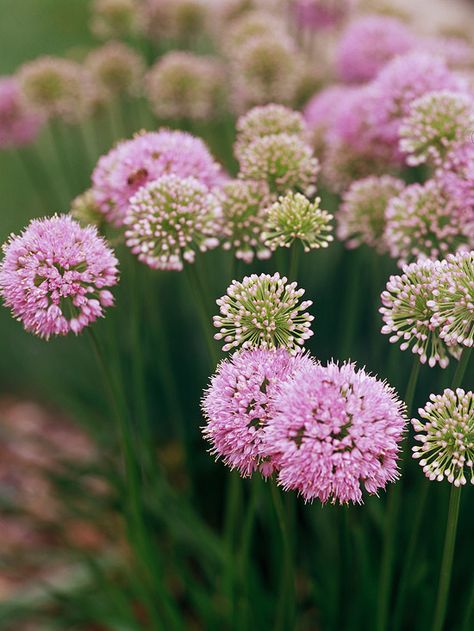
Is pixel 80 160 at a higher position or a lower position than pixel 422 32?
lower

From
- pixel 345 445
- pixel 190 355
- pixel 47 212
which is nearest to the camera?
pixel 345 445

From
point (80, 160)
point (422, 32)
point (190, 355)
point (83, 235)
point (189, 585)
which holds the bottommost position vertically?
point (189, 585)

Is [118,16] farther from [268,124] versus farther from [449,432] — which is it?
[449,432]

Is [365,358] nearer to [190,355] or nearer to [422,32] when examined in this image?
[190,355]

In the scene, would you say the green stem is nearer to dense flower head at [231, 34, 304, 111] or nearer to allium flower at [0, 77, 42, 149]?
dense flower head at [231, 34, 304, 111]

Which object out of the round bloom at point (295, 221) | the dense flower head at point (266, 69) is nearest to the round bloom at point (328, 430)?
the round bloom at point (295, 221)

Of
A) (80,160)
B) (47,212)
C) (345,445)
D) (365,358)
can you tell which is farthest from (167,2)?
(345,445)

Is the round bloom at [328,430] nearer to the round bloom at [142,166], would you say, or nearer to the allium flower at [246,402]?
the allium flower at [246,402]

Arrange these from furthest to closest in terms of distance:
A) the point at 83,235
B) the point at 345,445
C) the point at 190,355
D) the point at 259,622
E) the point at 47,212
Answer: the point at 190,355 → the point at 47,212 → the point at 259,622 → the point at 83,235 → the point at 345,445
